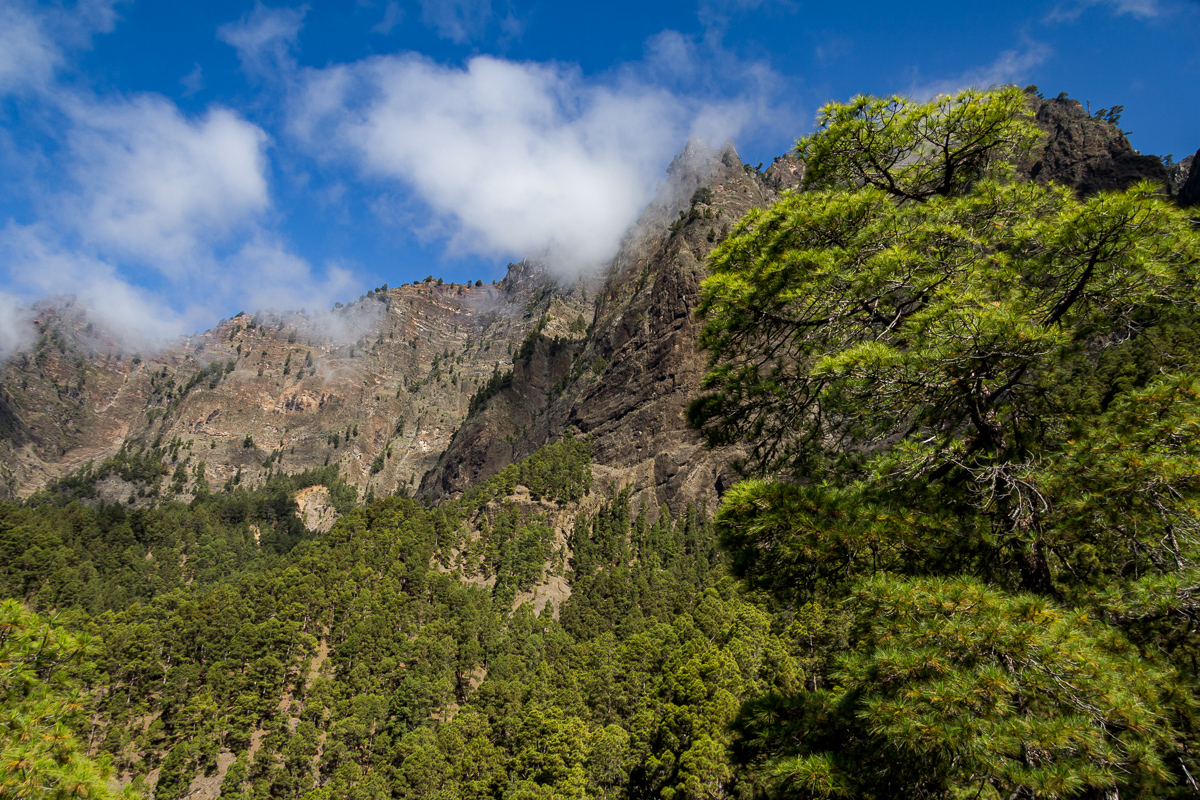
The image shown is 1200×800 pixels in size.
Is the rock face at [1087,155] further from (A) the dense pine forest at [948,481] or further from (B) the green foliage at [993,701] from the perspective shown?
(B) the green foliage at [993,701]

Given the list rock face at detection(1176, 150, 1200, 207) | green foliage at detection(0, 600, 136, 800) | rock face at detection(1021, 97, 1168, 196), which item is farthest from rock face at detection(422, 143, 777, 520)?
rock face at detection(1176, 150, 1200, 207)

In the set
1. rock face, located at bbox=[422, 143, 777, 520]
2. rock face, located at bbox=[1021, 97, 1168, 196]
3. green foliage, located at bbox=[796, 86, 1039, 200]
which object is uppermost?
rock face, located at bbox=[1021, 97, 1168, 196]

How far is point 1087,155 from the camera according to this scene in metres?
101

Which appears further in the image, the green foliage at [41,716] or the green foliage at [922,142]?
the green foliage at [922,142]

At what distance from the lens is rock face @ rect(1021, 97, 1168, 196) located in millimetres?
95125

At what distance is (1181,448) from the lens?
205 inches

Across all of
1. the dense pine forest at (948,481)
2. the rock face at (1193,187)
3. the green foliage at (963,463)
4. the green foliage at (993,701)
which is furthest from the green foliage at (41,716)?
the rock face at (1193,187)

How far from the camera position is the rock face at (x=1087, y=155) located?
9512 cm

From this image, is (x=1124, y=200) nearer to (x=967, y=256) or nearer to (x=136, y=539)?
(x=967, y=256)

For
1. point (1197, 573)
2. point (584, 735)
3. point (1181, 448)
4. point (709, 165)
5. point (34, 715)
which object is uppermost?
point (709, 165)

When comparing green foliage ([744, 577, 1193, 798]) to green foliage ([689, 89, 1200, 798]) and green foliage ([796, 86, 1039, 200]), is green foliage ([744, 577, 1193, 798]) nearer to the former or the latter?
green foliage ([689, 89, 1200, 798])

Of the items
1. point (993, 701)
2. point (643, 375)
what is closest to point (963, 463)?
point (993, 701)

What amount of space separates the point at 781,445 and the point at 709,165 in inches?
6494

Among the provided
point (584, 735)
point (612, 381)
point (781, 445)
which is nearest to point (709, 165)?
point (612, 381)
